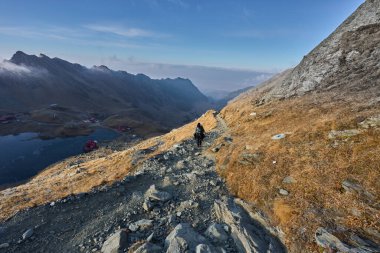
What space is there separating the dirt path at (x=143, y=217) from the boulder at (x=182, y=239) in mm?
180

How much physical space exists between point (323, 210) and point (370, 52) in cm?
3284

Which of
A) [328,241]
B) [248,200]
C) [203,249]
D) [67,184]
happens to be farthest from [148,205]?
[67,184]

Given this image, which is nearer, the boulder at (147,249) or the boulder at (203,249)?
the boulder at (203,249)

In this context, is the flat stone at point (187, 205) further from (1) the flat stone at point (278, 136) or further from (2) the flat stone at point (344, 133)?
(2) the flat stone at point (344, 133)

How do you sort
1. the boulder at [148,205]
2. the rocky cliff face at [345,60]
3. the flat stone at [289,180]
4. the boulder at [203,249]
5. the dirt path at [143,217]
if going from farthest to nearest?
the rocky cliff face at [345,60]
the boulder at [148,205]
the flat stone at [289,180]
the dirt path at [143,217]
the boulder at [203,249]

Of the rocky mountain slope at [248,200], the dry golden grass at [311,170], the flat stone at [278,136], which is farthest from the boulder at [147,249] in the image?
the flat stone at [278,136]

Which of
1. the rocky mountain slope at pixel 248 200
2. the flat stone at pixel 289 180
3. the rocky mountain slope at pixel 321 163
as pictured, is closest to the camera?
the rocky mountain slope at pixel 321 163

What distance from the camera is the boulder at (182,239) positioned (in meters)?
13.5

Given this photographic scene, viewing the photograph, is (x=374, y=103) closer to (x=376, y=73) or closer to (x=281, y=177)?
(x=376, y=73)

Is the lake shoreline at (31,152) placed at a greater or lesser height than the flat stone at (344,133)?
lesser

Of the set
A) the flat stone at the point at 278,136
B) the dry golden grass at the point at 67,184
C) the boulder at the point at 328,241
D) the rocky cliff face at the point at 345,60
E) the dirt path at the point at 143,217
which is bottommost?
the dry golden grass at the point at 67,184

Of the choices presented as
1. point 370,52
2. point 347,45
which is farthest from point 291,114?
point 347,45

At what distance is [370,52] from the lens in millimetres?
36750

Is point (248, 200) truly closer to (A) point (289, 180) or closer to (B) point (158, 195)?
(A) point (289, 180)
